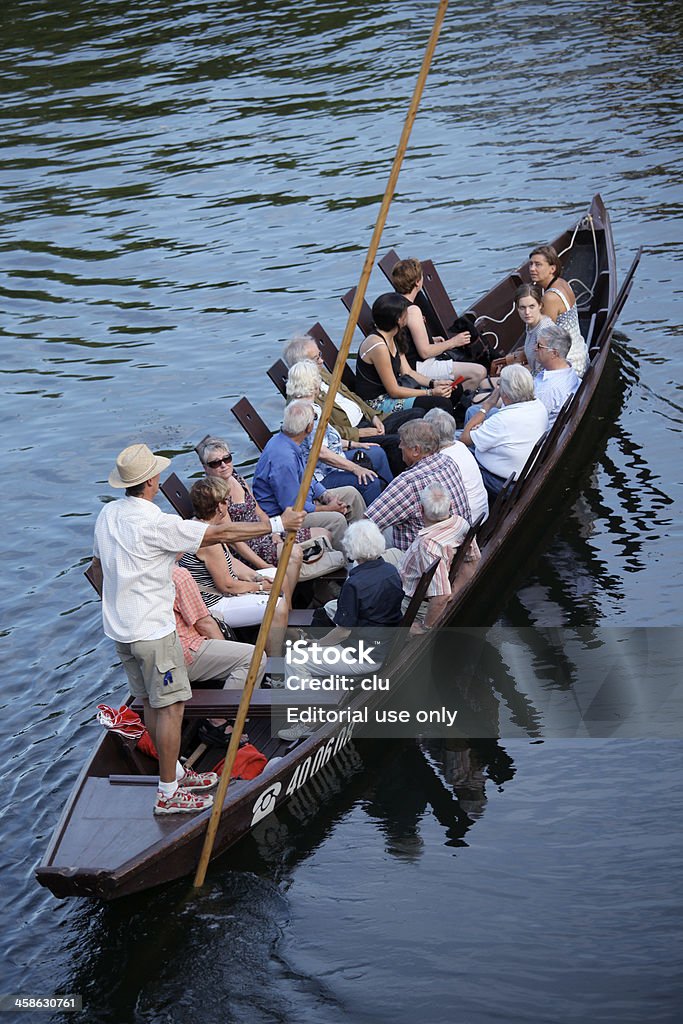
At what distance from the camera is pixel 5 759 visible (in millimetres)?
8070

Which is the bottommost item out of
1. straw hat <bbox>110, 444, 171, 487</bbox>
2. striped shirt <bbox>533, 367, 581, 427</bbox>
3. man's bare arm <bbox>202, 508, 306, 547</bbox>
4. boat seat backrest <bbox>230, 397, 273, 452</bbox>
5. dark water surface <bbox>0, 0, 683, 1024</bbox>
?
dark water surface <bbox>0, 0, 683, 1024</bbox>

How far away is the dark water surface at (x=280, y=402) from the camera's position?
20.6 ft

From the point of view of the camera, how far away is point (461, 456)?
867 cm

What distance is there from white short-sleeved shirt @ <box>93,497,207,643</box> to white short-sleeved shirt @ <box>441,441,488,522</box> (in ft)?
8.85

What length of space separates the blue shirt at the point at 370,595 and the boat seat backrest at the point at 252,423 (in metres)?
2.57

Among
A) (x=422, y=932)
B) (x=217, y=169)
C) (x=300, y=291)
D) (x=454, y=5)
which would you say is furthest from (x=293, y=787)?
(x=454, y=5)

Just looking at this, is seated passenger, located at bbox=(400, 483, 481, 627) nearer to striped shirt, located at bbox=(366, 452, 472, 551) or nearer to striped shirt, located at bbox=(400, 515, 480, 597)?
striped shirt, located at bbox=(400, 515, 480, 597)

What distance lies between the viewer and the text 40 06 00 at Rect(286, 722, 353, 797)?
23.2ft

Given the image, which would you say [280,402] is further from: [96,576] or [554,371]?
[96,576]

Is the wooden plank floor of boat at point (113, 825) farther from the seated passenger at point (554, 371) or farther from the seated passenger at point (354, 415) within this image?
the seated passenger at point (554, 371)

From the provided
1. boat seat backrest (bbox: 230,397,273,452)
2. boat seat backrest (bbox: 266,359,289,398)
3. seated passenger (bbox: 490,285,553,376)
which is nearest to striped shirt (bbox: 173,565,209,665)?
boat seat backrest (bbox: 230,397,273,452)

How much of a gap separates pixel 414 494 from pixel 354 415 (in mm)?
2288

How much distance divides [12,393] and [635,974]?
1030 centimetres

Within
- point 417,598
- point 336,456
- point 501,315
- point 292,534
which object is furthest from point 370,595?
point 501,315
